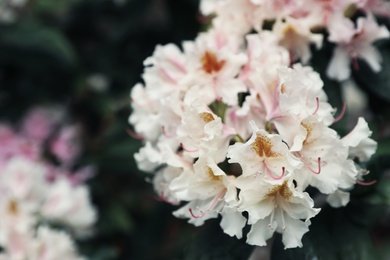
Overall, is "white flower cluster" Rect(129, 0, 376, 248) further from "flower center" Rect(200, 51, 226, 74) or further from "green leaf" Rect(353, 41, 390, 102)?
"green leaf" Rect(353, 41, 390, 102)

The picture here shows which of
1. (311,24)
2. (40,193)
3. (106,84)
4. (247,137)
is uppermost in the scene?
(106,84)

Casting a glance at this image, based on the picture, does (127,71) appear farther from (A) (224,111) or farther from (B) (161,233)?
(A) (224,111)

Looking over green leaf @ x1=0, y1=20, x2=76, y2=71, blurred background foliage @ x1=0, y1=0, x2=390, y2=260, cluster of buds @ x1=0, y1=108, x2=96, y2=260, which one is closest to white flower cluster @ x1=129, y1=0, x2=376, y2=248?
cluster of buds @ x1=0, y1=108, x2=96, y2=260

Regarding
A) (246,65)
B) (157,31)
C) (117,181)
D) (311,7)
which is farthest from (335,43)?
(117,181)

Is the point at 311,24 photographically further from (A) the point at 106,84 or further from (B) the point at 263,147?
(A) the point at 106,84

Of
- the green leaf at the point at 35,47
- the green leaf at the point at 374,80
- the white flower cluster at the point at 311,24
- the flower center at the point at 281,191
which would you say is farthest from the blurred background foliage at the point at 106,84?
the flower center at the point at 281,191

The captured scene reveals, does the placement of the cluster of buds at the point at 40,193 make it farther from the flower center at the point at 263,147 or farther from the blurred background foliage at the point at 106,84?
the flower center at the point at 263,147

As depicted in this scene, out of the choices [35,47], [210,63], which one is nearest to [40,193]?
[35,47]
